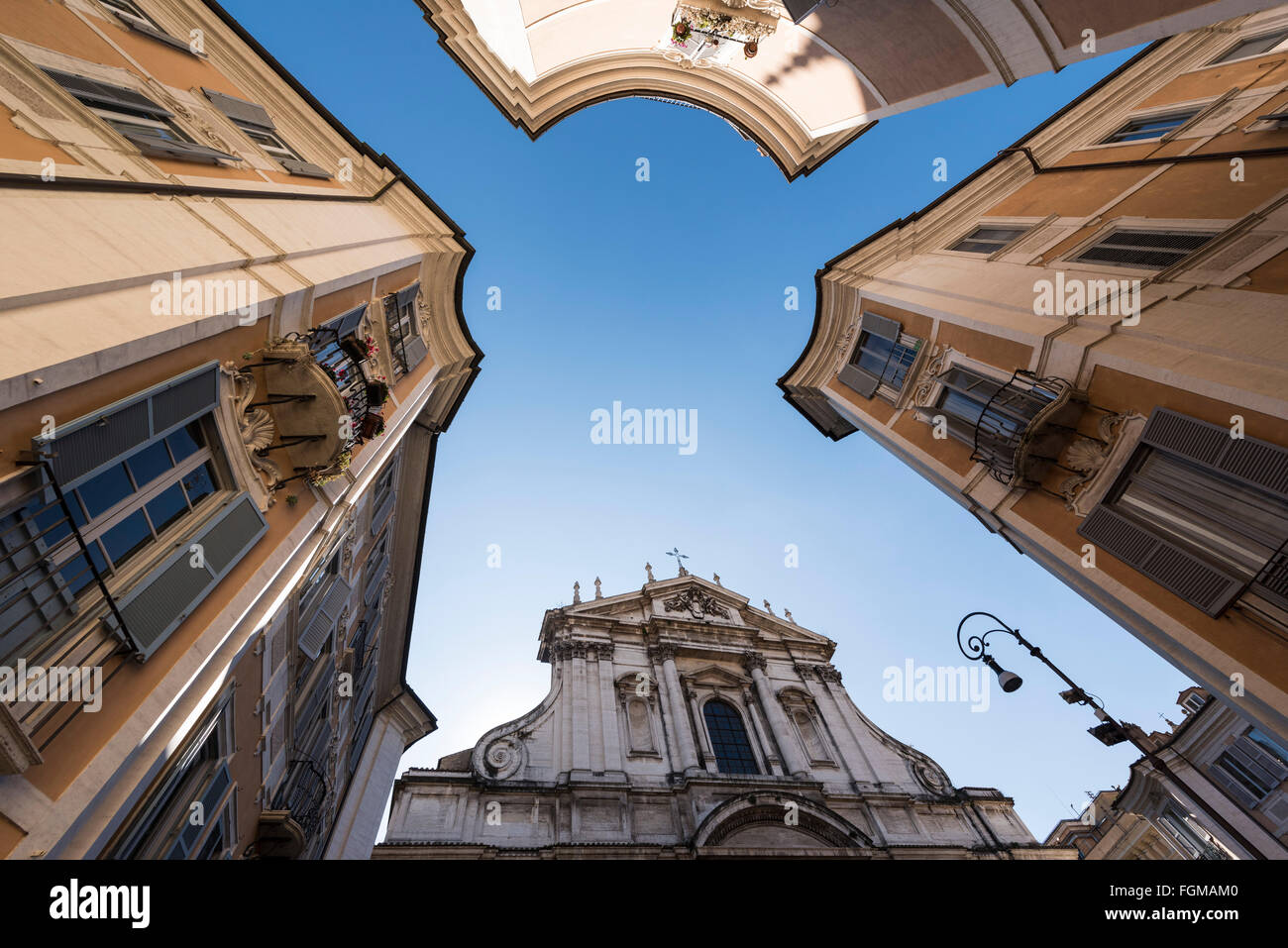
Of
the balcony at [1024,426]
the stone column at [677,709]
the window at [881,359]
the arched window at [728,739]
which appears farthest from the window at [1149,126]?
the arched window at [728,739]

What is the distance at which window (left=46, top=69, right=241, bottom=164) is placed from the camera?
757 cm

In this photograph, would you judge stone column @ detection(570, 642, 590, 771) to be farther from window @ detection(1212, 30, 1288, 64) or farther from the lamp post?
window @ detection(1212, 30, 1288, 64)

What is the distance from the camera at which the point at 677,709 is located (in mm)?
21859

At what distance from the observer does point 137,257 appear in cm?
593

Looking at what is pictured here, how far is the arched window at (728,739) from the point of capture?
830 inches

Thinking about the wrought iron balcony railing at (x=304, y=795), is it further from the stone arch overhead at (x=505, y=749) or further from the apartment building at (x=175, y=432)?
the stone arch overhead at (x=505, y=749)

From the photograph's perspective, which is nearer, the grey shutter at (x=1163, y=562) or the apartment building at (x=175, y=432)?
the apartment building at (x=175, y=432)

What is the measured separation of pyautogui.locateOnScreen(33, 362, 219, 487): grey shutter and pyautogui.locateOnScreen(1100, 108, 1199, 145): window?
1960cm

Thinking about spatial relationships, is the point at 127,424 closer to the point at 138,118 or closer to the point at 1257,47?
the point at 138,118

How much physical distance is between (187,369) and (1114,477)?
41.2 ft

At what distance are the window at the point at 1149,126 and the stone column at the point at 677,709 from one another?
2165cm

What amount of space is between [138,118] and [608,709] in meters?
20.0
